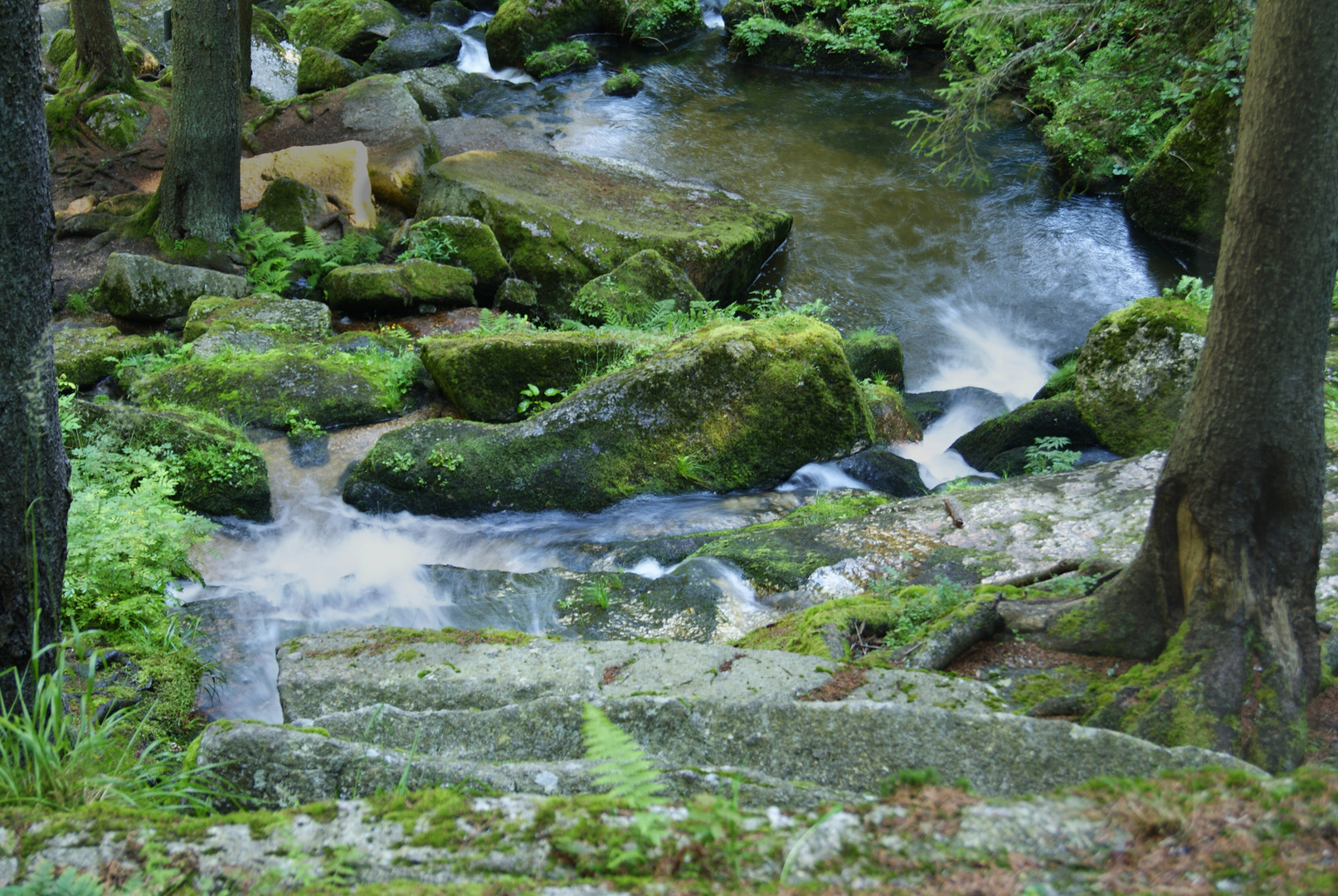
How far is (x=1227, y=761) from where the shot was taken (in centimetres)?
255

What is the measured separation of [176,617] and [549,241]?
302 inches

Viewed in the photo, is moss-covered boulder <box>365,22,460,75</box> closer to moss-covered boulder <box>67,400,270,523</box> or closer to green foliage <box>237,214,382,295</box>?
green foliage <box>237,214,382,295</box>

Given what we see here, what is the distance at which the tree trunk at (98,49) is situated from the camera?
1441 cm

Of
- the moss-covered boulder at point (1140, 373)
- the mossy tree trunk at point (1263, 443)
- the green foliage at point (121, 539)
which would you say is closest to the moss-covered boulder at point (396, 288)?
the green foliage at point (121, 539)

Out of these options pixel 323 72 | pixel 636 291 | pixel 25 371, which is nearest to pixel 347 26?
pixel 323 72

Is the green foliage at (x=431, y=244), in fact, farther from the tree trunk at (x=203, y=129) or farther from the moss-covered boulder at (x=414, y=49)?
the moss-covered boulder at (x=414, y=49)

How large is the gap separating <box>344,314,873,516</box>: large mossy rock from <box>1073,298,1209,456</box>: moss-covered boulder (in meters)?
2.49

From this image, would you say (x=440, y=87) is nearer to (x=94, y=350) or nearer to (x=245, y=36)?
(x=245, y=36)

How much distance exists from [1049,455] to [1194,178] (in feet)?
25.8

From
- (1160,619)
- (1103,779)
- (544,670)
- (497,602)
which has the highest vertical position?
(1103,779)

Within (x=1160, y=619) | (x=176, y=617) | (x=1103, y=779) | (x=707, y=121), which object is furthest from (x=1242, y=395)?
(x=707, y=121)

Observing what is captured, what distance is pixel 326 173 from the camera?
13.3 meters

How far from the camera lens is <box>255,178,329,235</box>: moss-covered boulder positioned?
12.1 meters

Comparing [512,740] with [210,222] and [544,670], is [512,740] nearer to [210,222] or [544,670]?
[544,670]
